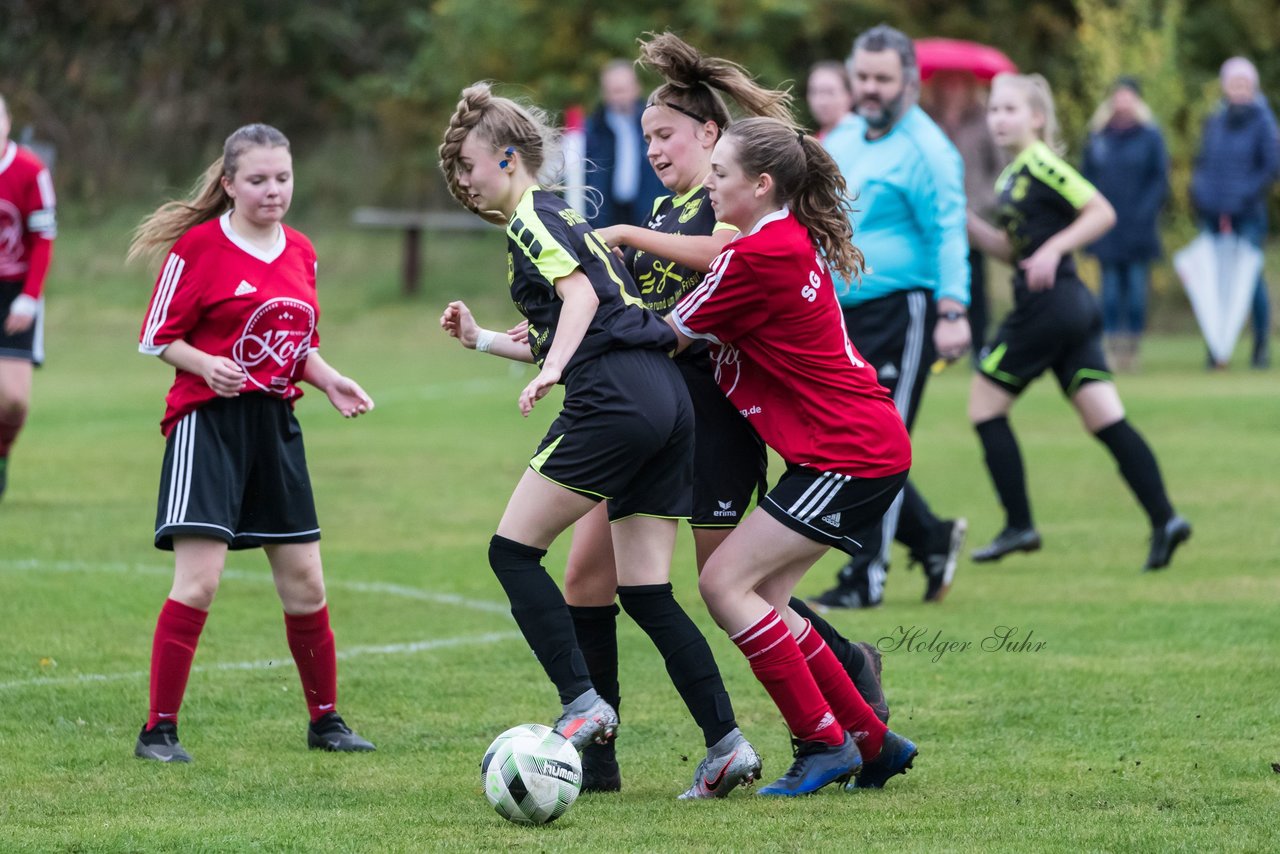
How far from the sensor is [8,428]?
32.6ft

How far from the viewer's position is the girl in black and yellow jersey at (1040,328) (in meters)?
8.30

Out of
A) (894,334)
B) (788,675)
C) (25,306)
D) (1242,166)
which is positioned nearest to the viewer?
(788,675)

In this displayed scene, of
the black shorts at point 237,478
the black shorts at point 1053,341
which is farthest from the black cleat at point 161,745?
the black shorts at point 1053,341

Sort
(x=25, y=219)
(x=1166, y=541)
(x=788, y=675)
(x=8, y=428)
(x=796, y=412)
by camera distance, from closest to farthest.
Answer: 1. (x=788, y=675)
2. (x=796, y=412)
3. (x=1166, y=541)
4. (x=25, y=219)
5. (x=8, y=428)

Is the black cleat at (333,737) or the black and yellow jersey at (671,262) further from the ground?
the black and yellow jersey at (671,262)

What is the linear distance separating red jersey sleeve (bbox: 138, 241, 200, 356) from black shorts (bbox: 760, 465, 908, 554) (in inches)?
68.8

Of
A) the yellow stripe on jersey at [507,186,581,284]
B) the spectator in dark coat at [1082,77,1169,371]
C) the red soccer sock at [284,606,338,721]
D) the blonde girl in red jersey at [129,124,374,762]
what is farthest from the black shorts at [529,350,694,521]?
the spectator in dark coat at [1082,77,1169,371]

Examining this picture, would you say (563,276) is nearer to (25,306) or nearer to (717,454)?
(717,454)

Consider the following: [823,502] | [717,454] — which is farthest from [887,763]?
[717,454]

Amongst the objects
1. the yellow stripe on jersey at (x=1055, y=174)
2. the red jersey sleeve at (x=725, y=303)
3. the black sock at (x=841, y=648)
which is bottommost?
the black sock at (x=841, y=648)

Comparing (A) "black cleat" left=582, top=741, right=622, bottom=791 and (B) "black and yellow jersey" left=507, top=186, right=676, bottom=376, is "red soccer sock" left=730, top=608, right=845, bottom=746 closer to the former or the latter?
(A) "black cleat" left=582, top=741, right=622, bottom=791

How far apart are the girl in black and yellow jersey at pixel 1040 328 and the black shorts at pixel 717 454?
3456 mm

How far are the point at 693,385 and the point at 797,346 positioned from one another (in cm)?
42

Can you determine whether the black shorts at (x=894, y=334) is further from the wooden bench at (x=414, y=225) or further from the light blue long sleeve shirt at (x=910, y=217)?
the wooden bench at (x=414, y=225)
